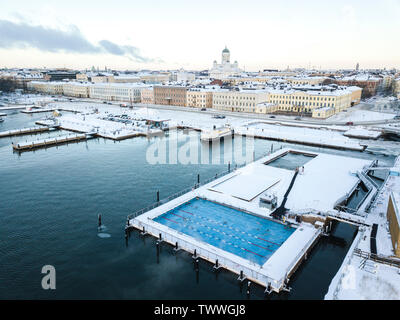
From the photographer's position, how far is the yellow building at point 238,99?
316 feet

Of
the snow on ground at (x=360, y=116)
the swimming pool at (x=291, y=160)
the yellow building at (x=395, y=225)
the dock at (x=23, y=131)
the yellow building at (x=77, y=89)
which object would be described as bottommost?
the swimming pool at (x=291, y=160)

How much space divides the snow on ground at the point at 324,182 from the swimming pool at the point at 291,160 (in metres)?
1.92

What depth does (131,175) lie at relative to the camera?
42.1 m

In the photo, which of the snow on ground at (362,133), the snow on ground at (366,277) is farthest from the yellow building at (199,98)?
the snow on ground at (366,277)

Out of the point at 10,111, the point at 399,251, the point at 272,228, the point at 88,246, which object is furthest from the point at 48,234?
the point at 10,111

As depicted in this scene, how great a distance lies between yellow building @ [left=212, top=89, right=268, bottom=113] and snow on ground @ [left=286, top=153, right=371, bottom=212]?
48.2m

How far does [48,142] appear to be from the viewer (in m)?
61.4

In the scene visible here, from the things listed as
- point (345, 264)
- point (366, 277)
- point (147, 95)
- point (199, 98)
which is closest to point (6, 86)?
point (147, 95)

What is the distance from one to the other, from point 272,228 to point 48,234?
20.1m

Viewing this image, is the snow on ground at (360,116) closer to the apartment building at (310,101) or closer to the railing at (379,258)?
the apartment building at (310,101)

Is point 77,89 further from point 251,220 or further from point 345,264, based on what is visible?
point 345,264

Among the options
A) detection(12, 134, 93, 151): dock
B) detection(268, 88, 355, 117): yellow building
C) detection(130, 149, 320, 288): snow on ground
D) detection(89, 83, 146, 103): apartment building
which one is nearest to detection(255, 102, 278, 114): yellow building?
detection(268, 88, 355, 117): yellow building

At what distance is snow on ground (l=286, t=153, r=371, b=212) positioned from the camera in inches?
1270

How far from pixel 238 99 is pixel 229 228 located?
76230mm
